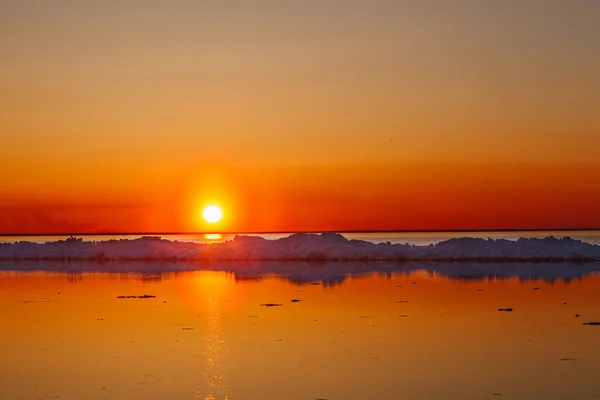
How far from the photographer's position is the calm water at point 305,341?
9.91 meters

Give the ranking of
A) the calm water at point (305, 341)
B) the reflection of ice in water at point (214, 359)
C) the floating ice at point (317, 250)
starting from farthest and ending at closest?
the floating ice at point (317, 250) → the calm water at point (305, 341) → the reflection of ice in water at point (214, 359)

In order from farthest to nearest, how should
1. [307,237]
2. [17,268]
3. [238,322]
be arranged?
[307,237] < [17,268] < [238,322]

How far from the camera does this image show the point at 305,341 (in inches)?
521

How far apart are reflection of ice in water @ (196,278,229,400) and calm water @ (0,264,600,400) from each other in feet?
0.08

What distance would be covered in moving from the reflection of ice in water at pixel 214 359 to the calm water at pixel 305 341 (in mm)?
23

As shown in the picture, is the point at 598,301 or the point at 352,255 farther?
the point at 352,255

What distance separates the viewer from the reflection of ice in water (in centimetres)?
962

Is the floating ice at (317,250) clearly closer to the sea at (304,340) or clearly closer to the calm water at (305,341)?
the sea at (304,340)

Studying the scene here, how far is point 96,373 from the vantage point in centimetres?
1091

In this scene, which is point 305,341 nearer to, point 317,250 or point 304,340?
point 304,340

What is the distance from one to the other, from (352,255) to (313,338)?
24544 mm

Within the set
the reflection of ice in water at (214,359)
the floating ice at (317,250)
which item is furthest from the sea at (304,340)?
the floating ice at (317,250)

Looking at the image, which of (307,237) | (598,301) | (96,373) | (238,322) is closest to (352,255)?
(307,237)

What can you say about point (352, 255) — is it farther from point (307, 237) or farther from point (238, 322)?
point (238, 322)
